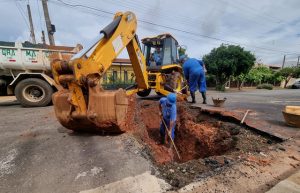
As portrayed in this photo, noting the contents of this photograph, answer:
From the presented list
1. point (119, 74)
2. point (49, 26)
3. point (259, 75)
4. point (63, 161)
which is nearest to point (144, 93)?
point (63, 161)

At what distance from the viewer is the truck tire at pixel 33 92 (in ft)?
25.5

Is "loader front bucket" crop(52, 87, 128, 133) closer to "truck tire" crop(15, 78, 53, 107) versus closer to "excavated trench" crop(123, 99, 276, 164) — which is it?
"excavated trench" crop(123, 99, 276, 164)

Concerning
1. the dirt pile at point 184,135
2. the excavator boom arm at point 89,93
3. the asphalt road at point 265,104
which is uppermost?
the excavator boom arm at point 89,93

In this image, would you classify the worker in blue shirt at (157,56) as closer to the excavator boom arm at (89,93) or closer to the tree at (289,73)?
the excavator boom arm at (89,93)

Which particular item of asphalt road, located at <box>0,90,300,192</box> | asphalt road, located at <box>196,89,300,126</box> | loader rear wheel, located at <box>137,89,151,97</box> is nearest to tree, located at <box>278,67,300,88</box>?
asphalt road, located at <box>196,89,300,126</box>

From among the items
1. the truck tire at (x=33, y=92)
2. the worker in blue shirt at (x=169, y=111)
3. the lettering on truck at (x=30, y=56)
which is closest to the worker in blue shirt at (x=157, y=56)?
the worker in blue shirt at (x=169, y=111)

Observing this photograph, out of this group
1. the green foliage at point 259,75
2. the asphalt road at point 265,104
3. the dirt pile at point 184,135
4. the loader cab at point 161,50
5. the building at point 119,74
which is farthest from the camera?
the green foliage at point 259,75

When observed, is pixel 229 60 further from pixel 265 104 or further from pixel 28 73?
pixel 28 73

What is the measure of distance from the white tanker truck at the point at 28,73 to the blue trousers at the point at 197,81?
4.59 m

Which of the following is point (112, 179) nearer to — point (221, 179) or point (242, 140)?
point (221, 179)

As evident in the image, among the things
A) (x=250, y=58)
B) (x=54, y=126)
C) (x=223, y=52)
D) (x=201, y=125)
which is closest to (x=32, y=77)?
(x=54, y=126)

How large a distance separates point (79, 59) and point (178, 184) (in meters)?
2.35

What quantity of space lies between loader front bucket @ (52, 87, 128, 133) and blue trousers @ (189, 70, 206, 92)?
3.82m

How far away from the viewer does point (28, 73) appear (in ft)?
25.8
